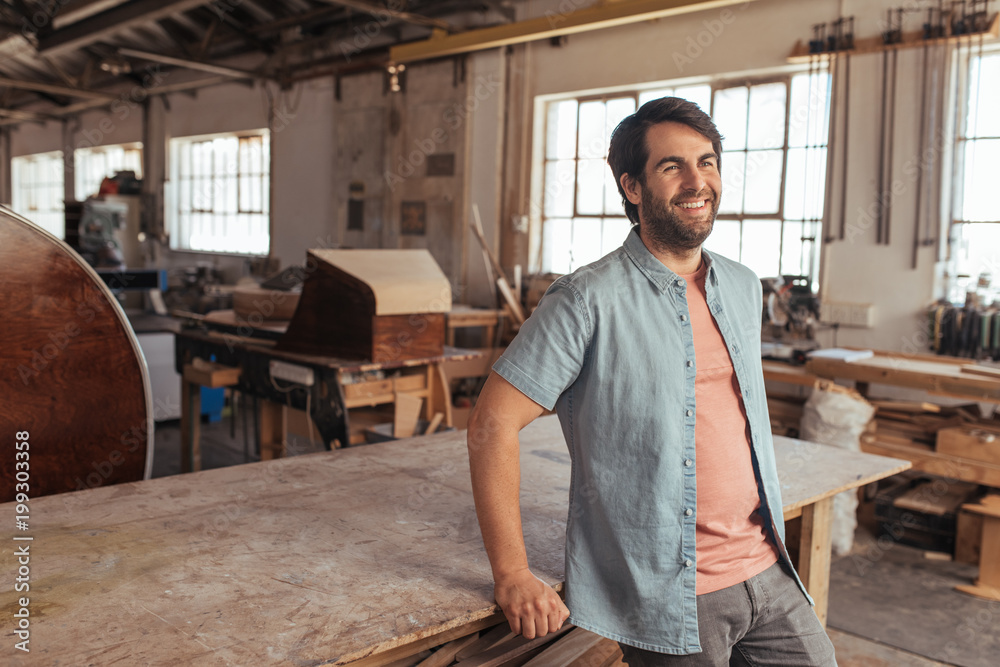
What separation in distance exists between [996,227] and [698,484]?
146 inches

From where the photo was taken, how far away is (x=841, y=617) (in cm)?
322

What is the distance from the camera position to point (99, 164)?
12.5 m

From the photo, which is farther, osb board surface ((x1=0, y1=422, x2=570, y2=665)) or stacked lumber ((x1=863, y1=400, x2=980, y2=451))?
stacked lumber ((x1=863, y1=400, x2=980, y2=451))

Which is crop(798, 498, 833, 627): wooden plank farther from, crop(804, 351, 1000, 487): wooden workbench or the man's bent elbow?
crop(804, 351, 1000, 487): wooden workbench

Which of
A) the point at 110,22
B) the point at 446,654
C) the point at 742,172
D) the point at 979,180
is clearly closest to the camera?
the point at 446,654

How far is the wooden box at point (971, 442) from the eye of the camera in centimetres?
360

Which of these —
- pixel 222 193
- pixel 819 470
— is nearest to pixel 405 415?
pixel 819 470

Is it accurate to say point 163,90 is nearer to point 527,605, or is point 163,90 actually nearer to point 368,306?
point 368,306

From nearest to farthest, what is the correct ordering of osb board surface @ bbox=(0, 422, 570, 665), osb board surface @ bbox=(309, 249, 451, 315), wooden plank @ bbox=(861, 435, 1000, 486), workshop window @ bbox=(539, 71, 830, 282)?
1. osb board surface @ bbox=(0, 422, 570, 665)
2. osb board surface @ bbox=(309, 249, 451, 315)
3. wooden plank @ bbox=(861, 435, 1000, 486)
4. workshop window @ bbox=(539, 71, 830, 282)

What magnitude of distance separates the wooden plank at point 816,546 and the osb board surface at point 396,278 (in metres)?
1.84

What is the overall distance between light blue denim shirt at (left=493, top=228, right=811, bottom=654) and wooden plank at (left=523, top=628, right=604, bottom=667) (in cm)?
49

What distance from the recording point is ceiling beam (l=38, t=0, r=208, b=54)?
236 inches

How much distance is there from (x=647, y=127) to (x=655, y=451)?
612 millimetres

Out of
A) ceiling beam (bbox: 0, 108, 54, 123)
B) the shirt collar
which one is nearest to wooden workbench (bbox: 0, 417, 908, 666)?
the shirt collar
